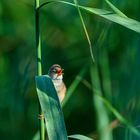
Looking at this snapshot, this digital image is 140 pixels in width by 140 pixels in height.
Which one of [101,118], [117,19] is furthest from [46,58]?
[117,19]

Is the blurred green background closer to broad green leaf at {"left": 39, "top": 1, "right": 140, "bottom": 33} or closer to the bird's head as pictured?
the bird's head

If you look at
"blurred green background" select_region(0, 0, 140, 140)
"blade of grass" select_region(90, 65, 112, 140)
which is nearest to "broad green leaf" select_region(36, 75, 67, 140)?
"blade of grass" select_region(90, 65, 112, 140)

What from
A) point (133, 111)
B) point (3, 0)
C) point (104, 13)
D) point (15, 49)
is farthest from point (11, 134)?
point (104, 13)

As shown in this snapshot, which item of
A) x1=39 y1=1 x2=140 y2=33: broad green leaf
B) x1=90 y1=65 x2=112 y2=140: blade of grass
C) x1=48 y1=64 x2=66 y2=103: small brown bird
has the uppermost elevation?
x1=39 y1=1 x2=140 y2=33: broad green leaf

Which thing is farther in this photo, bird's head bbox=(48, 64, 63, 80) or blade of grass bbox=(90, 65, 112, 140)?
bird's head bbox=(48, 64, 63, 80)

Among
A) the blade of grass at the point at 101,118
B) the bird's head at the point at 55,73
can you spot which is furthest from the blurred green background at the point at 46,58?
the blade of grass at the point at 101,118

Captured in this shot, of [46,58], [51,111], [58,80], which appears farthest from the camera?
[46,58]

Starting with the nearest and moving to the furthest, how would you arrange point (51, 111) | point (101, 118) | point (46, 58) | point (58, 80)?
1. point (51, 111)
2. point (101, 118)
3. point (58, 80)
4. point (46, 58)

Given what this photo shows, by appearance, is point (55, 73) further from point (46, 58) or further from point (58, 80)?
point (46, 58)

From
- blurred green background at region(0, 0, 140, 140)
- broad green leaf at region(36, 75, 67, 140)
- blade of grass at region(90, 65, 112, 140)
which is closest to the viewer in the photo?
broad green leaf at region(36, 75, 67, 140)

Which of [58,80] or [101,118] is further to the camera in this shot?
[58,80]
